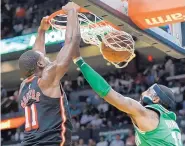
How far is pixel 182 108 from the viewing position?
37.8ft

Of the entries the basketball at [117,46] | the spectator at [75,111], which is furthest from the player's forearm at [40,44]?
the spectator at [75,111]

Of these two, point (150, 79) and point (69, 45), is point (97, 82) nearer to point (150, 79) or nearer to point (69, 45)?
point (69, 45)

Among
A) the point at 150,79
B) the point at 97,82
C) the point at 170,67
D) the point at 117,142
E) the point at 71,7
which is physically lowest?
the point at 117,142

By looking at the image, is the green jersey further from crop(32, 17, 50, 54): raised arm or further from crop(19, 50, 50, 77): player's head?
crop(32, 17, 50, 54): raised arm

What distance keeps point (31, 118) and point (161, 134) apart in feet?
2.94

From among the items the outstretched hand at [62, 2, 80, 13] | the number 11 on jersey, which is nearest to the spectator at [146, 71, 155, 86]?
the outstretched hand at [62, 2, 80, 13]

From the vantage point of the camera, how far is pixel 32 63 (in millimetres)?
3668

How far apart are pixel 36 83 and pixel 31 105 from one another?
16 centimetres

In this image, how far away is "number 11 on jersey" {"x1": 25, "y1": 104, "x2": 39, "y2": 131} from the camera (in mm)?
3545

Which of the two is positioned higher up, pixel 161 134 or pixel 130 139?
pixel 161 134

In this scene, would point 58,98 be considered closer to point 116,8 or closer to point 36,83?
point 36,83

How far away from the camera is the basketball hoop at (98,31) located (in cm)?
427

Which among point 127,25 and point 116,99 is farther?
point 127,25

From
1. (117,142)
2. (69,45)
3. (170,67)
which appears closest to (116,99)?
(69,45)
